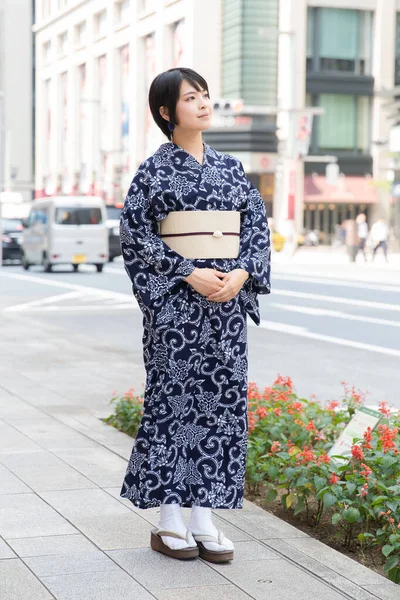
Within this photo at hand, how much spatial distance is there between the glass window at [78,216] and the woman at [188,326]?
84.7 ft

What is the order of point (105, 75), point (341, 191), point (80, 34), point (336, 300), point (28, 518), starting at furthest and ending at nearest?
point (80, 34)
point (105, 75)
point (341, 191)
point (336, 300)
point (28, 518)

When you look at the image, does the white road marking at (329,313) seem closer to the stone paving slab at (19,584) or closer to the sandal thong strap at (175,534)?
the sandal thong strap at (175,534)

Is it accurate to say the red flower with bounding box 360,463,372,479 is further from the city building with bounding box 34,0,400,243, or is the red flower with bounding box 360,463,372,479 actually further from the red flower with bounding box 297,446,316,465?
the city building with bounding box 34,0,400,243

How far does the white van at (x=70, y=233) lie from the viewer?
96.0 ft

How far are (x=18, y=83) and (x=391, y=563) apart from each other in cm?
10299

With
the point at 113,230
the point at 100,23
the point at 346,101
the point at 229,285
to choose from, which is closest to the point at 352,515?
the point at 229,285

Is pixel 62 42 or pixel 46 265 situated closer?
pixel 46 265

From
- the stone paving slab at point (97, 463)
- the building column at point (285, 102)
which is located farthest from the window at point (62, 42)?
the stone paving slab at point (97, 463)

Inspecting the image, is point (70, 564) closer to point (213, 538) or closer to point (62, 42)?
point (213, 538)

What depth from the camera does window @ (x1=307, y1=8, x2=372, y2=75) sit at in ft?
189

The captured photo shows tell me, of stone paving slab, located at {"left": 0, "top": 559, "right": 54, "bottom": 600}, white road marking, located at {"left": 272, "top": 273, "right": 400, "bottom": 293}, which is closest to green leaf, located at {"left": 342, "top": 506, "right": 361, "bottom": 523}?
stone paving slab, located at {"left": 0, "top": 559, "right": 54, "bottom": 600}

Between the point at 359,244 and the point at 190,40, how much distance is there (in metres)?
23.1

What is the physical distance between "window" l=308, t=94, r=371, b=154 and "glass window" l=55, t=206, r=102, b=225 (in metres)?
30.9

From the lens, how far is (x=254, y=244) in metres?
4.09
